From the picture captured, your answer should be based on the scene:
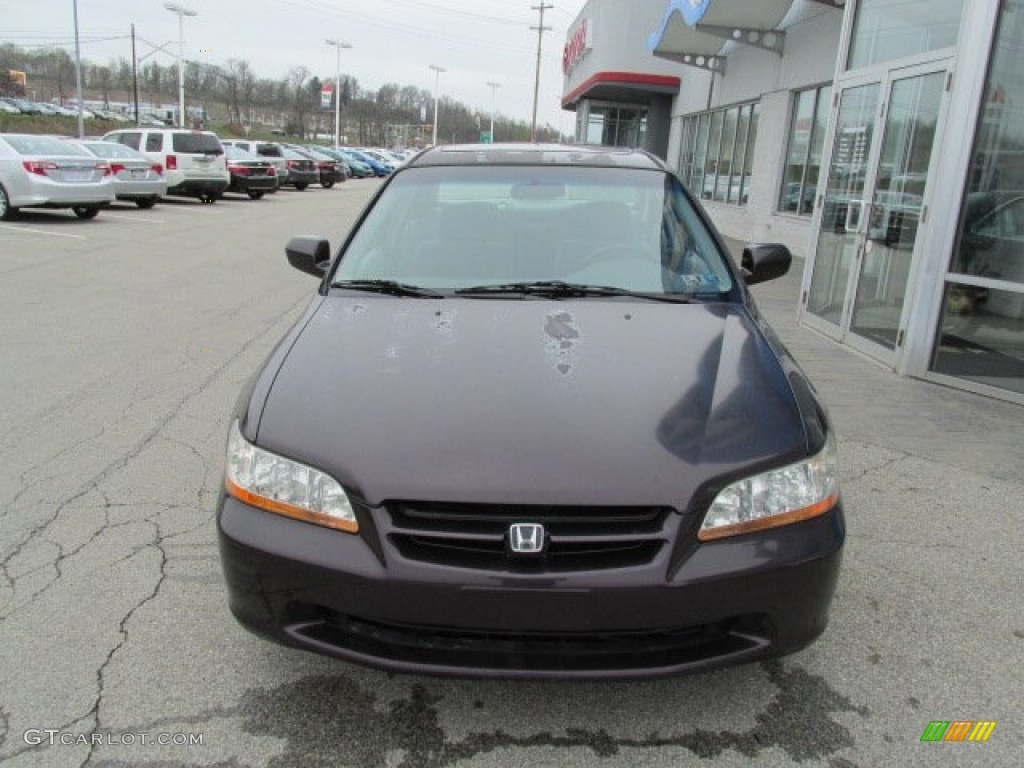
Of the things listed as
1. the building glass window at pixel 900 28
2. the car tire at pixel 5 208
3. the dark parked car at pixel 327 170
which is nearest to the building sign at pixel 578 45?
the dark parked car at pixel 327 170

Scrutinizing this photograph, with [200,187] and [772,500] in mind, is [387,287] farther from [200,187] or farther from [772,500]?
[200,187]

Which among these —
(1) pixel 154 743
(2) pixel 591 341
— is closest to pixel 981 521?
(2) pixel 591 341

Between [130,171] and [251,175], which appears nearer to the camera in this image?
[130,171]

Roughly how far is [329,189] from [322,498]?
32147 mm

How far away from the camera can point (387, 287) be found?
3311 millimetres

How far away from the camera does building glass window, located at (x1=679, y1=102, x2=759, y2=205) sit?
1728cm

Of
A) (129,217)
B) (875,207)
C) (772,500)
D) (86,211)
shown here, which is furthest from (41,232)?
(772,500)

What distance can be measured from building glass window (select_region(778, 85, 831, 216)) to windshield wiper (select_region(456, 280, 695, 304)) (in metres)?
11.3

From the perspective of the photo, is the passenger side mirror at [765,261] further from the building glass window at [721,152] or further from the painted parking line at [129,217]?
the painted parking line at [129,217]

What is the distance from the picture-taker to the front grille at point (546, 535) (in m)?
2.12

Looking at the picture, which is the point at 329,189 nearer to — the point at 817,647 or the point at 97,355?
the point at 97,355

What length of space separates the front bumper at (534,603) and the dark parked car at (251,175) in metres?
22.3

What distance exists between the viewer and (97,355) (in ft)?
20.9

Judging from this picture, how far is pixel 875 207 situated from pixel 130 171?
1593 centimetres
